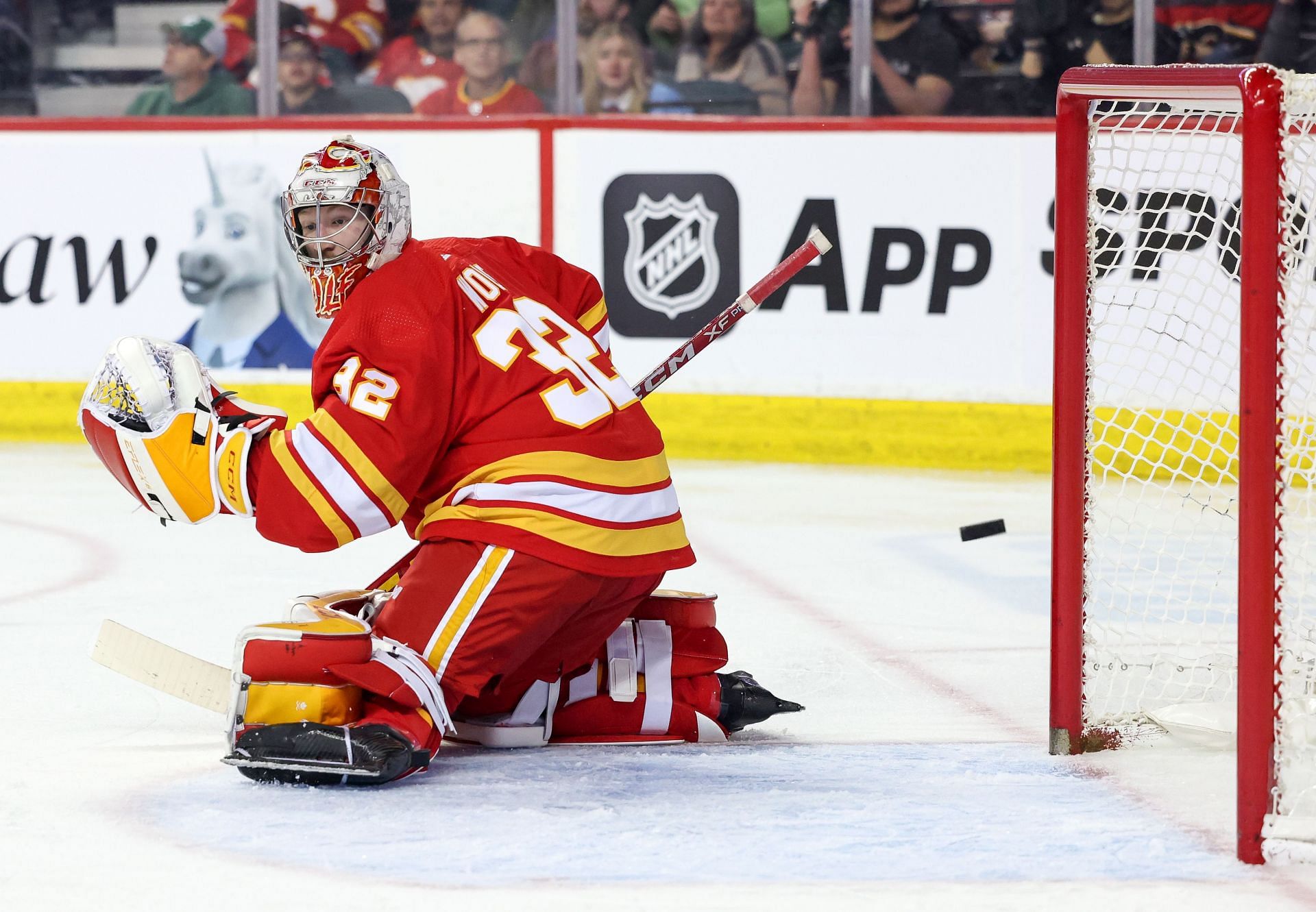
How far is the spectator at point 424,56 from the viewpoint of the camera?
5.70 m

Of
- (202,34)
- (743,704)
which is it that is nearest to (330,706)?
(743,704)

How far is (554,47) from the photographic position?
5574 mm

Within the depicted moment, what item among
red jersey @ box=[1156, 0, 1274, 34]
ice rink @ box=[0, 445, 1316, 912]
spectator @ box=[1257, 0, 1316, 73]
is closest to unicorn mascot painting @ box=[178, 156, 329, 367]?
ice rink @ box=[0, 445, 1316, 912]

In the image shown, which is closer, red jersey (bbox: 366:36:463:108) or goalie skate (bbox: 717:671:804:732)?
goalie skate (bbox: 717:671:804:732)

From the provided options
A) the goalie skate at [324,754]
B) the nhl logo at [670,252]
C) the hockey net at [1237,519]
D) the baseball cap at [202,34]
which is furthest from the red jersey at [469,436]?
the baseball cap at [202,34]

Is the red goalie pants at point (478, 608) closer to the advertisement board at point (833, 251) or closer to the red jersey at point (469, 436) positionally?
the red jersey at point (469, 436)

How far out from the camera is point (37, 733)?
8.35ft

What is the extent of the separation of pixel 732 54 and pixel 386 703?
3563mm

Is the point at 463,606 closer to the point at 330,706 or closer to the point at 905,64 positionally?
the point at 330,706

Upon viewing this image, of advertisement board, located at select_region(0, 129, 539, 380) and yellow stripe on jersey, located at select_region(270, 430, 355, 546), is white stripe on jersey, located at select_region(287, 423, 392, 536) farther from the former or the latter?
advertisement board, located at select_region(0, 129, 539, 380)

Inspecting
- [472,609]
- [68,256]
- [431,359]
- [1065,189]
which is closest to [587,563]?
[472,609]

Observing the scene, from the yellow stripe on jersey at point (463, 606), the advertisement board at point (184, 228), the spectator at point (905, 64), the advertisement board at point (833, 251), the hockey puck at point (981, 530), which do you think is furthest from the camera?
the advertisement board at point (184, 228)

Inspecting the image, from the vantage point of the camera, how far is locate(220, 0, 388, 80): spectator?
5.73 metres

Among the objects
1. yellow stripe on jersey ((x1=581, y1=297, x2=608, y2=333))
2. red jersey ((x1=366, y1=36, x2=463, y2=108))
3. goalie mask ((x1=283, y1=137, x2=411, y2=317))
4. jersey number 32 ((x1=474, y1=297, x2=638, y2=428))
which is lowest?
jersey number 32 ((x1=474, y1=297, x2=638, y2=428))
